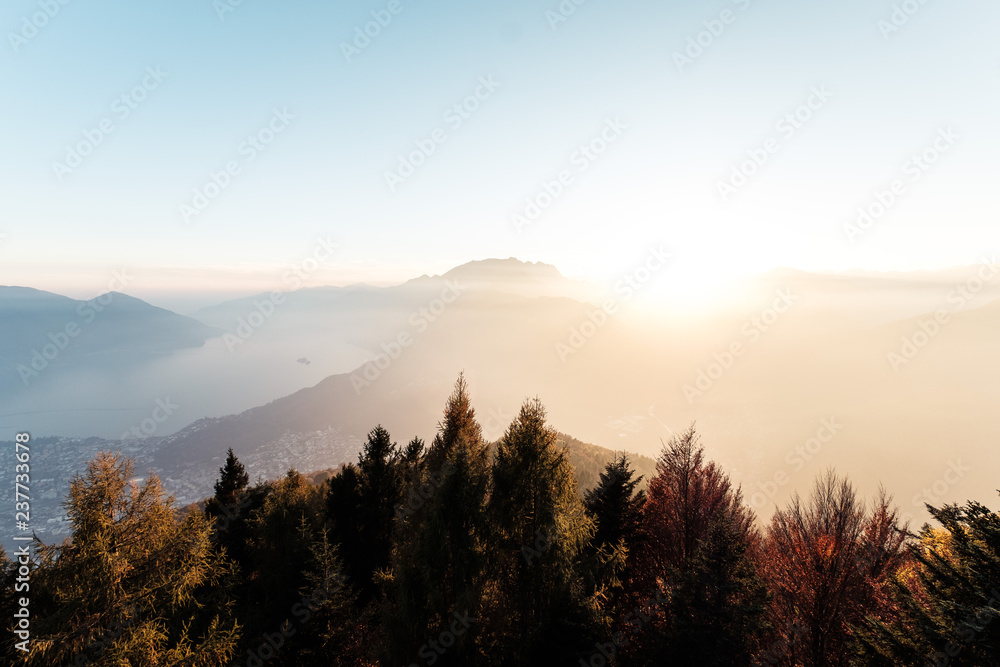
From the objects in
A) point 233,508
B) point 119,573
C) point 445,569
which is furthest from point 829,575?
point 233,508

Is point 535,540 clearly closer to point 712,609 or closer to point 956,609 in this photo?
point 712,609

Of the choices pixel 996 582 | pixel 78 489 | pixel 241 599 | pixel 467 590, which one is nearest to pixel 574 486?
pixel 467 590

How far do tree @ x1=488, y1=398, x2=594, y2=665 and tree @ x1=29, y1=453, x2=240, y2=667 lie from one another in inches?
276

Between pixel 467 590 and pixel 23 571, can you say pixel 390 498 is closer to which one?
pixel 467 590

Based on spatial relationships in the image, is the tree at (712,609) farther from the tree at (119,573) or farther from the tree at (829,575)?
the tree at (119,573)

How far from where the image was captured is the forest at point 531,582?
24.9 ft

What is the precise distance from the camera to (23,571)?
788 cm

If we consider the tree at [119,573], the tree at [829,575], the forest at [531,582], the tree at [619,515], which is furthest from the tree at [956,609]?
the tree at [119,573]

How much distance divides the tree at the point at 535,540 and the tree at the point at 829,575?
6.50m

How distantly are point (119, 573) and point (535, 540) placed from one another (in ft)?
30.9

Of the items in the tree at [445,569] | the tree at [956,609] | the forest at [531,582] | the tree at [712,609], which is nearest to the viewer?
the tree at [956,609]

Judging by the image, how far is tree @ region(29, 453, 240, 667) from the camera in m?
7.30

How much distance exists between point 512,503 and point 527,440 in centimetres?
188

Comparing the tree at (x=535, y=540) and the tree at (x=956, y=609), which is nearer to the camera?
the tree at (x=956, y=609)
